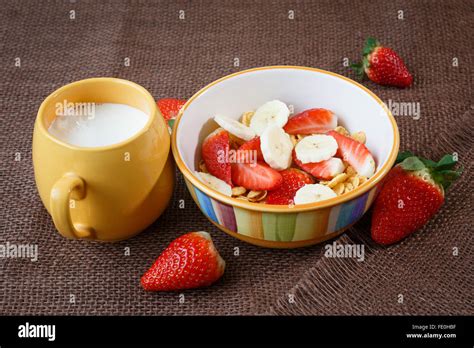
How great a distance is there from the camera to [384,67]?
1.20m

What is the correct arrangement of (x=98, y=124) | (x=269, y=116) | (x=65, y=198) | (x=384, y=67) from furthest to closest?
(x=384, y=67), (x=269, y=116), (x=98, y=124), (x=65, y=198)

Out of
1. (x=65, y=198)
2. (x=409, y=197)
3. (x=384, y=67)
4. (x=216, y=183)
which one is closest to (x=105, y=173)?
(x=65, y=198)

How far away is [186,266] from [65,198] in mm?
172

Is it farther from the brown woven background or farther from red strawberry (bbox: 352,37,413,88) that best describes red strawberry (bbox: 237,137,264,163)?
red strawberry (bbox: 352,37,413,88)

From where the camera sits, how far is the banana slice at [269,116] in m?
0.99

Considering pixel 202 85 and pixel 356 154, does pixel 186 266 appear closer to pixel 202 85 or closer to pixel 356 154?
pixel 356 154

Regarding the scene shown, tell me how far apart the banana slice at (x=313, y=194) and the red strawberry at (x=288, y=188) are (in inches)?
0.7

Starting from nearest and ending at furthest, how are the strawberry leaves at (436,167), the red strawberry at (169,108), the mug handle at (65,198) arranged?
1. the mug handle at (65,198)
2. the strawberry leaves at (436,167)
3. the red strawberry at (169,108)

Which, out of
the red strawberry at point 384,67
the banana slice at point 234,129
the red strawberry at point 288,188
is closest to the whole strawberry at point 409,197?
the red strawberry at point 288,188

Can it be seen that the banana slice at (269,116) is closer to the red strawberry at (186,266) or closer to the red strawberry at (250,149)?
the red strawberry at (250,149)

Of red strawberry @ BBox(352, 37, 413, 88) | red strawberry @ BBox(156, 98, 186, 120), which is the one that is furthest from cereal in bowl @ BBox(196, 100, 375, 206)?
red strawberry @ BBox(352, 37, 413, 88)

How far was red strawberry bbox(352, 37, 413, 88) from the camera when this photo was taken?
1194 millimetres

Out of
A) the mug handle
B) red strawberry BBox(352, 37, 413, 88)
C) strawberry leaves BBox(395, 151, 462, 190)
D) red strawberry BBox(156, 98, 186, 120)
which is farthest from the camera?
red strawberry BBox(352, 37, 413, 88)

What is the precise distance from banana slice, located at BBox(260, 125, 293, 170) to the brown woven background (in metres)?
0.12
